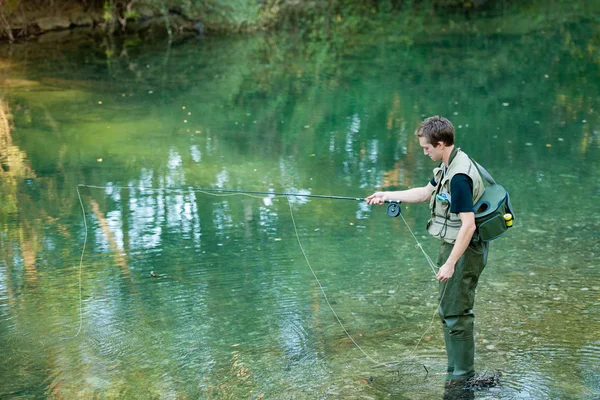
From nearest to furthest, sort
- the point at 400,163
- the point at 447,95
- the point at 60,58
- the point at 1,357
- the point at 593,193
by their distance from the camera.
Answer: the point at 1,357 → the point at 593,193 → the point at 400,163 → the point at 447,95 → the point at 60,58

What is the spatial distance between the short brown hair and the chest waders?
9 cm

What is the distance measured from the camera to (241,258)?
7.00m

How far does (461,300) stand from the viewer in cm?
441

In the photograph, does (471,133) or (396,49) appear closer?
(471,133)

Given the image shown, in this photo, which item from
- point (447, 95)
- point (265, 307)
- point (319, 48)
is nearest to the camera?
point (265, 307)

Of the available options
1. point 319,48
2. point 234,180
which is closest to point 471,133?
point 234,180

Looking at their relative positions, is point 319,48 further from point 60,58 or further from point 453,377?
point 453,377

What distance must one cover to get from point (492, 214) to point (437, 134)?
51 centimetres

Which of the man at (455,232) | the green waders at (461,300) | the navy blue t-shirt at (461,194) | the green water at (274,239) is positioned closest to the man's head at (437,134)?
the man at (455,232)

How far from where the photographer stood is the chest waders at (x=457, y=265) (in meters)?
4.25

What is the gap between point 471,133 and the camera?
11.3m

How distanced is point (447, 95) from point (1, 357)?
1009 cm

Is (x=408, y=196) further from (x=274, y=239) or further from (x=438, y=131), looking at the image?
(x=274, y=239)

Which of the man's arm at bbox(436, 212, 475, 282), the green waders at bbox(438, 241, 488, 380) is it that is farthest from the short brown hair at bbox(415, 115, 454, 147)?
the green waders at bbox(438, 241, 488, 380)
